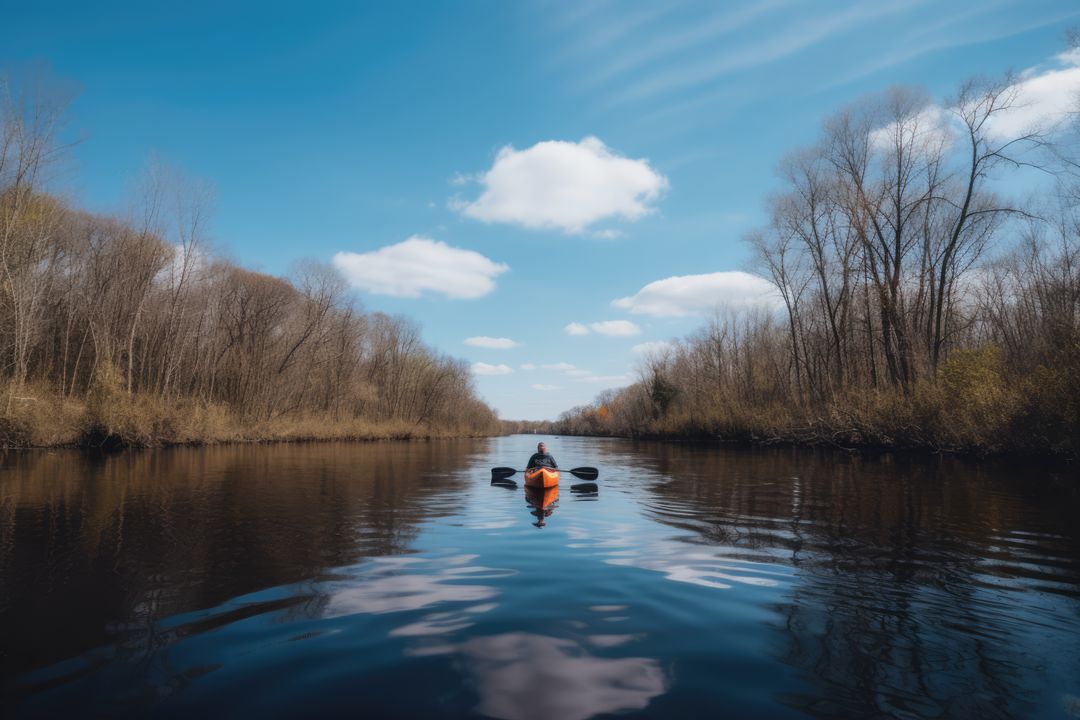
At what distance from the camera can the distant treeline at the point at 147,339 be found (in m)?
22.7

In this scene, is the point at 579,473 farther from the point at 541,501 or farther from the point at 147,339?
the point at 147,339

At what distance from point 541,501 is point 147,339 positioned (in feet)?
95.0

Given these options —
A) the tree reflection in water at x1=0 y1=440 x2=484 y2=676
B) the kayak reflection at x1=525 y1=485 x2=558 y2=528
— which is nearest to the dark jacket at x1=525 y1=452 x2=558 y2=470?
the kayak reflection at x1=525 y1=485 x2=558 y2=528

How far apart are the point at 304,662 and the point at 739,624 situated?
132 inches

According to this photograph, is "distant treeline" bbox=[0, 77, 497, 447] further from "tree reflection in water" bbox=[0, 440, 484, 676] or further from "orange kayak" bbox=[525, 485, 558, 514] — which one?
"orange kayak" bbox=[525, 485, 558, 514]

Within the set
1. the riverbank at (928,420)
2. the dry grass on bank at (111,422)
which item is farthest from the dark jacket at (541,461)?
the dry grass on bank at (111,422)

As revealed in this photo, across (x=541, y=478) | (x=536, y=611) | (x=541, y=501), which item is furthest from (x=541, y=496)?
(x=536, y=611)

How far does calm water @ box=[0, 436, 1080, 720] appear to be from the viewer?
10.5 ft

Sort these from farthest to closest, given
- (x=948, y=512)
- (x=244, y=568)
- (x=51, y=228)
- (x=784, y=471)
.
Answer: (x=51, y=228)
(x=784, y=471)
(x=948, y=512)
(x=244, y=568)

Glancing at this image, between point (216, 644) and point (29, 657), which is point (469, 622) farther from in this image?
point (29, 657)

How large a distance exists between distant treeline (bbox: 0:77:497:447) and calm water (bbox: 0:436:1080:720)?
17681 millimetres

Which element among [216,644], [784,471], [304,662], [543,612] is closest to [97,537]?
[216,644]

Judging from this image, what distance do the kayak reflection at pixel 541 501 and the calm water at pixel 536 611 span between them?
28 centimetres

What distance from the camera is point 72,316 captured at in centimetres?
2764
